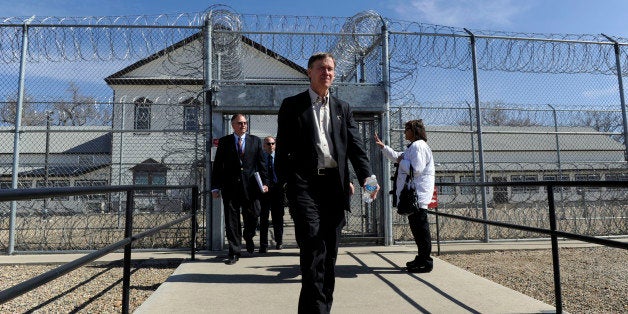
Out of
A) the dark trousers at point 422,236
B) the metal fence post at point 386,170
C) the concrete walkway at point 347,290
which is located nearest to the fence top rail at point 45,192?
the concrete walkway at point 347,290

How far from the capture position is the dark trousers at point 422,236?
4.51 meters

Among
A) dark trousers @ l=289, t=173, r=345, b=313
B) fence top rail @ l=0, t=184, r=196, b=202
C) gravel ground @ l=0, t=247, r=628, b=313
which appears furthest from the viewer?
gravel ground @ l=0, t=247, r=628, b=313

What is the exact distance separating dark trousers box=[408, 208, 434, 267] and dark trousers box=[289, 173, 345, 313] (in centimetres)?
191

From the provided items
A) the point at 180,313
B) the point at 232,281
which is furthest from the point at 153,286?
the point at 180,313

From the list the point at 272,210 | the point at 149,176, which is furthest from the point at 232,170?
the point at 149,176

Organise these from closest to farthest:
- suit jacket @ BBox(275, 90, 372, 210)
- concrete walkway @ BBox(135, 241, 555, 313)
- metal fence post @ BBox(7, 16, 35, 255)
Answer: suit jacket @ BBox(275, 90, 372, 210) → concrete walkway @ BBox(135, 241, 555, 313) → metal fence post @ BBox(7, 16, 35, 255)

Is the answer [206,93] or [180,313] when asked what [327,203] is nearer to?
[180,313]

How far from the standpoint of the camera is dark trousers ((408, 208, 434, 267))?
4.51 meters

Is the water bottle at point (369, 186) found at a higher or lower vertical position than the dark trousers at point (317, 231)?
higher

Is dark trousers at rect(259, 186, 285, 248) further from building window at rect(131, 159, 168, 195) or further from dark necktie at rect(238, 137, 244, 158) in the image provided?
building window at rect(131, 159, 168, 195)

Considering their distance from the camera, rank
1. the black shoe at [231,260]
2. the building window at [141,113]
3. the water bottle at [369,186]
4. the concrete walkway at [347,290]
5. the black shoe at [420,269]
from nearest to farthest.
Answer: the water bottle at [369,186] < the concrete walkway at [347,290] < the black shoe at [420,269] < the black shoe at [231,260] < the building window at [141,113]

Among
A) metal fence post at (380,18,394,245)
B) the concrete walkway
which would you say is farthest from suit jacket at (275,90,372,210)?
metal fence post at (380,18,394,245)

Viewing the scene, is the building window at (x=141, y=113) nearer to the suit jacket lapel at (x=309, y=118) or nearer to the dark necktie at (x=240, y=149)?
the dark necktie at (x=240, y=149)

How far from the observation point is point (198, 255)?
570 cm
